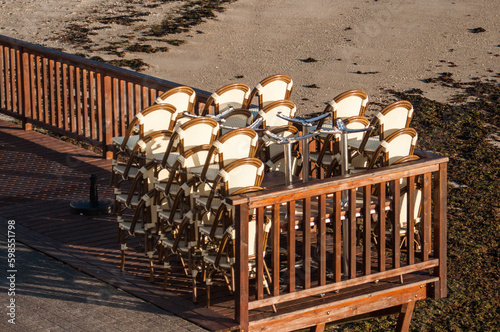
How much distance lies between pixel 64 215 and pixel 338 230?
317 cm

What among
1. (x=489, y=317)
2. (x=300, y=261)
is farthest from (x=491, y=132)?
(x=300, y=261)

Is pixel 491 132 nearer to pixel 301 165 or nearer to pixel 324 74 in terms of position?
pixel 324 74

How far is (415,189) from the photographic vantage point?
8.31 metres

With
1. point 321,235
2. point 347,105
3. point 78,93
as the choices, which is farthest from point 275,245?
point 78,93

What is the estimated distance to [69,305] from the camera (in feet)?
24.6

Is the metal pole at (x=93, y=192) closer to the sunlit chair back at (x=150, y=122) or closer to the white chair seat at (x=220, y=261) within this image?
the sunlit chair back at (x=150, y=122)

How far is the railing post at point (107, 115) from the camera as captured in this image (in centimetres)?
1139

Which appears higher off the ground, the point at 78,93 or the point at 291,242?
the point at 78,93

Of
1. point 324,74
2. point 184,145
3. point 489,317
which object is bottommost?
point 489,317

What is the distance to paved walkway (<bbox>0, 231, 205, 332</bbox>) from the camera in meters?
7.16

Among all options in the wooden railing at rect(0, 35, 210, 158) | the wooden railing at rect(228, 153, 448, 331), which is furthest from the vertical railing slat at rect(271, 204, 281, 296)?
the wooden railing at rect(0, 35, 210, 158)

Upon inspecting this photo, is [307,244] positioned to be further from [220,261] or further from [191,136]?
[191,136]

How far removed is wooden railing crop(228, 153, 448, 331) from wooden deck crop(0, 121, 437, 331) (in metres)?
0.14

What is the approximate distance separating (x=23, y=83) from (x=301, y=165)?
496 centimetres
